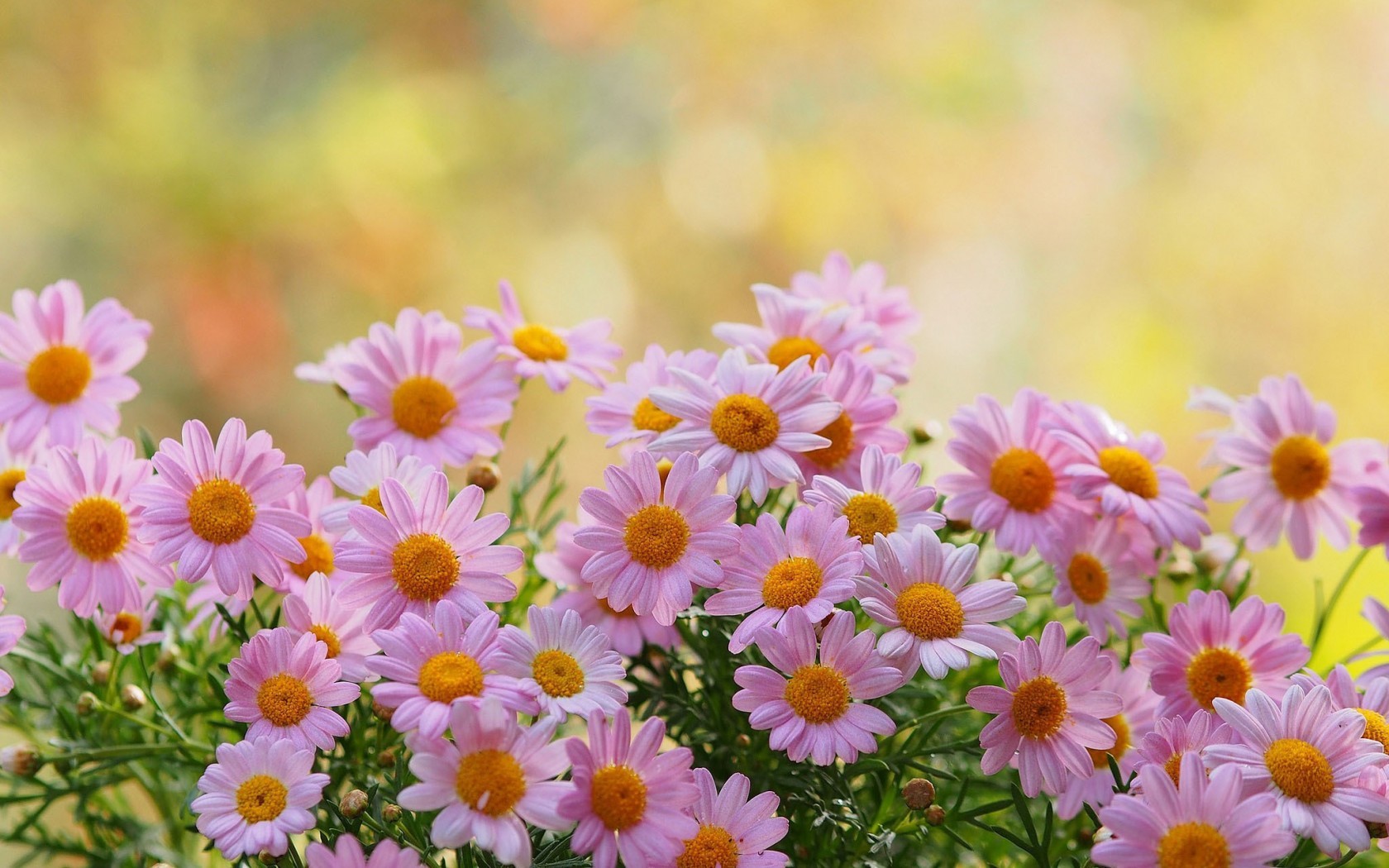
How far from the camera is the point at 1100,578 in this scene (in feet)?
1.88

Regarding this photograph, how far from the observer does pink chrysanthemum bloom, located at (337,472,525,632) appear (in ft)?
1.61

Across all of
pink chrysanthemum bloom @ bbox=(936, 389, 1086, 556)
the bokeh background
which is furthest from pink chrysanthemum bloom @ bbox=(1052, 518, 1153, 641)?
the bokeh background

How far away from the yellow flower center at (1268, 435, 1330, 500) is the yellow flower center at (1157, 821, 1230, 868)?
0.90 feet

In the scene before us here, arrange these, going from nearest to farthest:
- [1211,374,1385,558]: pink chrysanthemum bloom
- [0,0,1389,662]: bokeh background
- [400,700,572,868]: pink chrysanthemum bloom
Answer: [400,700,572,868]: pink chrysanthemum bloom < [1211,374,1385,558]: pink chrysanthemum bloom < [0,0,1389,662]: bokeh background

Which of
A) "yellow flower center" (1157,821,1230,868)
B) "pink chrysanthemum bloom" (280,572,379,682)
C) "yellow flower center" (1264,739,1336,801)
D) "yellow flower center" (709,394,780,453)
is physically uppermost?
"yellow flower center" (709,394,780,453)

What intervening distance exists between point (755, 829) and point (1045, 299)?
2.41 m

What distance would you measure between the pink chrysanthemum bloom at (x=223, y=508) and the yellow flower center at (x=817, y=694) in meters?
0.22

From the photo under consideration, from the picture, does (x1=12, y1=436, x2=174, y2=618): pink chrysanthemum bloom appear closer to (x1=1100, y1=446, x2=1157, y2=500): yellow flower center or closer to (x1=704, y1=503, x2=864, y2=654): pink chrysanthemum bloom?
(x1=704, y1=503, x2=864, y2=654): pink chrysanthemum bloom

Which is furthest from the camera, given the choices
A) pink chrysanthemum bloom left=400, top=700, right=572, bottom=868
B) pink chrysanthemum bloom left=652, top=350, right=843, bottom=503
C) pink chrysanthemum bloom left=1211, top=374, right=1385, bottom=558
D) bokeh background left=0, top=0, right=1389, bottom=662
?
bokeh background left=0, top=0, right=1389, bottom=662

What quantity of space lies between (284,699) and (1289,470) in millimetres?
527

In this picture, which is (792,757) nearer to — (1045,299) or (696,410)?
(696,410)

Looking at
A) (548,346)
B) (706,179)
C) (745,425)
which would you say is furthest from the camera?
(706,179)

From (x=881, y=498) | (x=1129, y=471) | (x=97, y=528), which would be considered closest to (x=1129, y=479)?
(x=1129, y=471)

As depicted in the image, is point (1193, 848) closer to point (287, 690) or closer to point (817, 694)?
point (817, 694)
